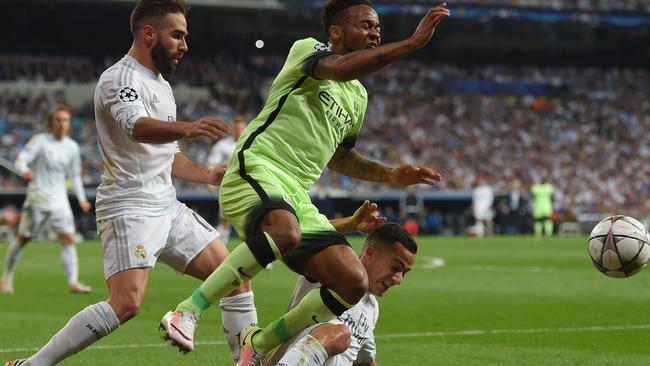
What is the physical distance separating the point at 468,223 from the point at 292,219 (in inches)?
1338

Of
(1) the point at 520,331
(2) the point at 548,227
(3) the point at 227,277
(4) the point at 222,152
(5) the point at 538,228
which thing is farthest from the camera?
(2) the point at 548,227

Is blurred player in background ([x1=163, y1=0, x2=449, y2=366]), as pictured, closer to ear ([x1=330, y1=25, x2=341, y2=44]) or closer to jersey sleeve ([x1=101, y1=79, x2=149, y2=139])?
ear ([x1=330, y1=25, x2=341, y2=44])

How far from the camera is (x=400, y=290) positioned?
15.0 m

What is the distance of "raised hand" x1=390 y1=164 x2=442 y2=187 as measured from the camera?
683cm

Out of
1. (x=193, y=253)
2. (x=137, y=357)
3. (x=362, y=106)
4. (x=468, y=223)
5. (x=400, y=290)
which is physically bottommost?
(x=468, y=223)

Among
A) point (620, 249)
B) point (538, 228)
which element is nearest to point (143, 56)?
point (620, 249)

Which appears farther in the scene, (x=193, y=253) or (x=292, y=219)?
(x=193, y=253)

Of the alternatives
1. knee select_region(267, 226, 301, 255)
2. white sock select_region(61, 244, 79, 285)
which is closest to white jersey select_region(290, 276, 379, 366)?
knee select_region(267, 226, 301, 255)

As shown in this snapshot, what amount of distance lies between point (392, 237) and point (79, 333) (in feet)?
5.96

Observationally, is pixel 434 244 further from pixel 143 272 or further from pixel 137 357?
pixel 143 272

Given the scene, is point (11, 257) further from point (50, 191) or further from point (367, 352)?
point (367, 352)

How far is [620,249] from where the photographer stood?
8281mm

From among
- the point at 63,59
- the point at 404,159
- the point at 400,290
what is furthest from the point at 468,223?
the point at 400,290

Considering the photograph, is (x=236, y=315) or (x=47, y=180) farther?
(x=47, y=180)
